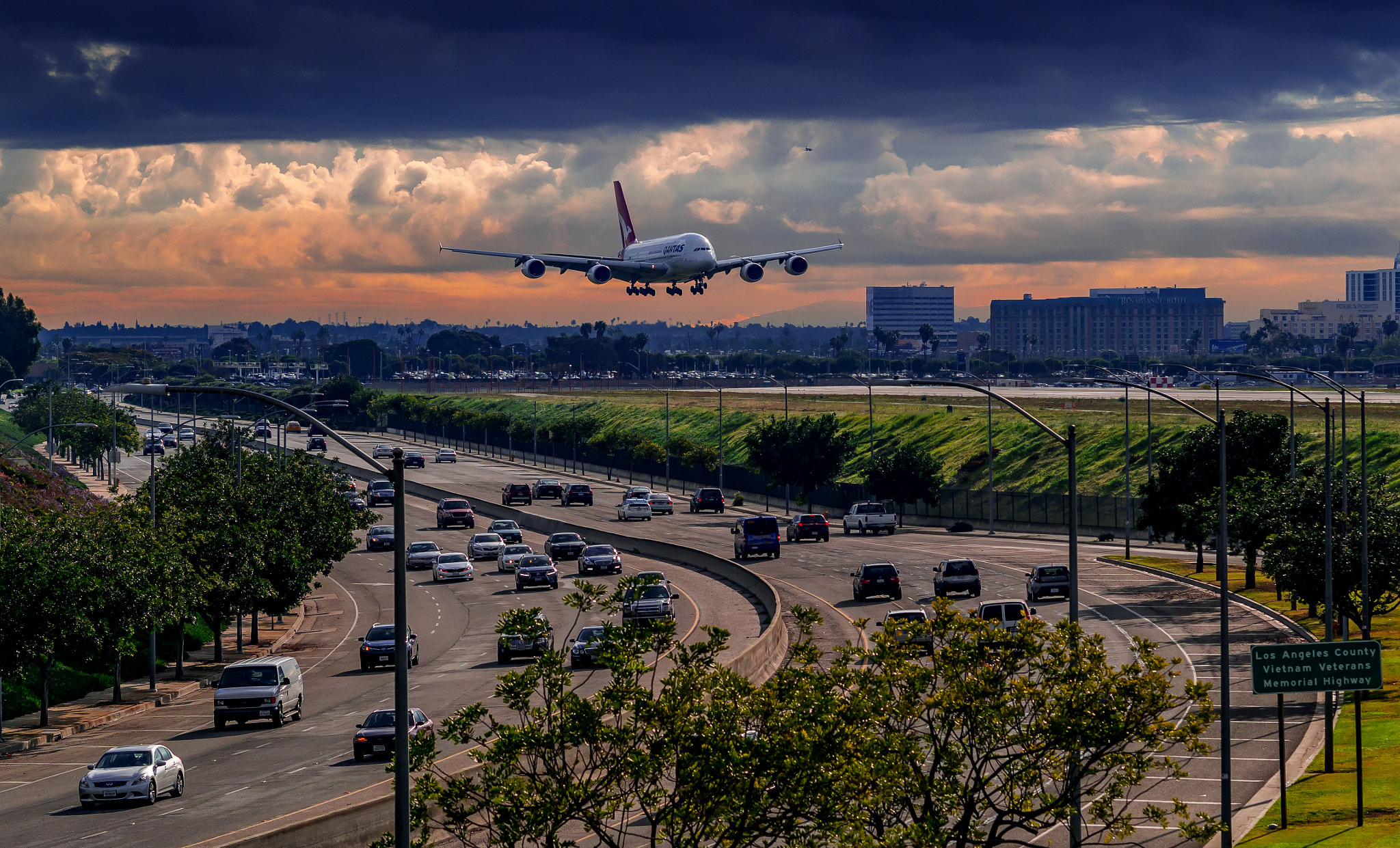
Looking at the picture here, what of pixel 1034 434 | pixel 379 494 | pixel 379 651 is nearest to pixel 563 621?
Answer: pixel 379 651

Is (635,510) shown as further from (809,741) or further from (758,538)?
(809,741)

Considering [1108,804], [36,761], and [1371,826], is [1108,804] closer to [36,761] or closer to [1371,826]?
[1371,826]

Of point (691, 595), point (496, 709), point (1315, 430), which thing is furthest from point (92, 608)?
point (1315, 430)

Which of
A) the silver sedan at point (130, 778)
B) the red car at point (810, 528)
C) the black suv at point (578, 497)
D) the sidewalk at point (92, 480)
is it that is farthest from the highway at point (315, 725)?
the sidewalk at point (92, 480)

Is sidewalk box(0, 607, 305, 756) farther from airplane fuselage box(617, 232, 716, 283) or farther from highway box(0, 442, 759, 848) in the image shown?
airplane fuselage box(617, 232, 716, 283)

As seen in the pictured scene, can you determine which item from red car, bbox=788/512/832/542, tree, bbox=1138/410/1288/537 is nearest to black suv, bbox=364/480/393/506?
red car, bbox=788/512/832/542

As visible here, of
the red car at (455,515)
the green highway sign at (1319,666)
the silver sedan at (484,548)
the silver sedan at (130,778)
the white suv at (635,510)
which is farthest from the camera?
the red car at (455,515)

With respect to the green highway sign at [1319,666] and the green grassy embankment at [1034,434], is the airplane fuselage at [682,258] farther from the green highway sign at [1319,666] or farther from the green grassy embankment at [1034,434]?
the green highway sign at [1319,666]
